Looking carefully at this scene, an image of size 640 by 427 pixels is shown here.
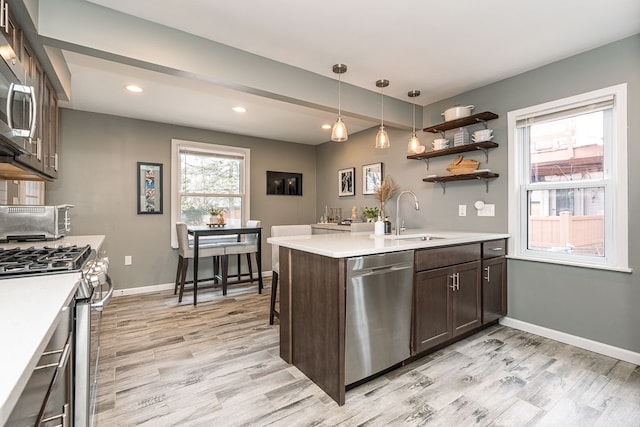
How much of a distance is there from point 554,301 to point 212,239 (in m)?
4.07

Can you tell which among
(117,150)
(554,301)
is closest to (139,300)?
(117,150)

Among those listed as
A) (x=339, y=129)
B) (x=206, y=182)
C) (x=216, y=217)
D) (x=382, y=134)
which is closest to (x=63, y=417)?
(x=339, y=129)

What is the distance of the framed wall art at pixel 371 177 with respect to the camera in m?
4.41

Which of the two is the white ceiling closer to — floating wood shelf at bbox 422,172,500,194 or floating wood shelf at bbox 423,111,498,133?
floating wood shelf at bbox 423,111,498,133

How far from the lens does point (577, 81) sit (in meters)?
2.57

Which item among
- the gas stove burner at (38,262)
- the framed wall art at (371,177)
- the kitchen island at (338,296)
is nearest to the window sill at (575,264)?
the kitchen island at (338,296)

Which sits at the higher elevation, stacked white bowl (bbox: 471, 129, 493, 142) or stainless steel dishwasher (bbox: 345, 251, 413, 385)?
stacked white bowl (bbox: 471, 129, 493, 142)

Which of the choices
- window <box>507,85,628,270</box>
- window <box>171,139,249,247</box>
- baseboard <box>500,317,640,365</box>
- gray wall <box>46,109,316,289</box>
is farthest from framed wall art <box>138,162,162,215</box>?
baseboard <box>500,317,640,365</box>

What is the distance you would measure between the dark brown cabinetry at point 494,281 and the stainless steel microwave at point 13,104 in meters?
3.20

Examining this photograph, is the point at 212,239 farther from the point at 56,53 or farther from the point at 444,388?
the point at 444,388

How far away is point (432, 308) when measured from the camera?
91.7 inches

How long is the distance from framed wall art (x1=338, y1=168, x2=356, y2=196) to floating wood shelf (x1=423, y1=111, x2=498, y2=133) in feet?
5.25

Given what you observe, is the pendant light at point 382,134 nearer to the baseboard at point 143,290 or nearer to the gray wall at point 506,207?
the gray wall at point 506,207

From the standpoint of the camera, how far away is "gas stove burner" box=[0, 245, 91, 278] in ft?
4.29
